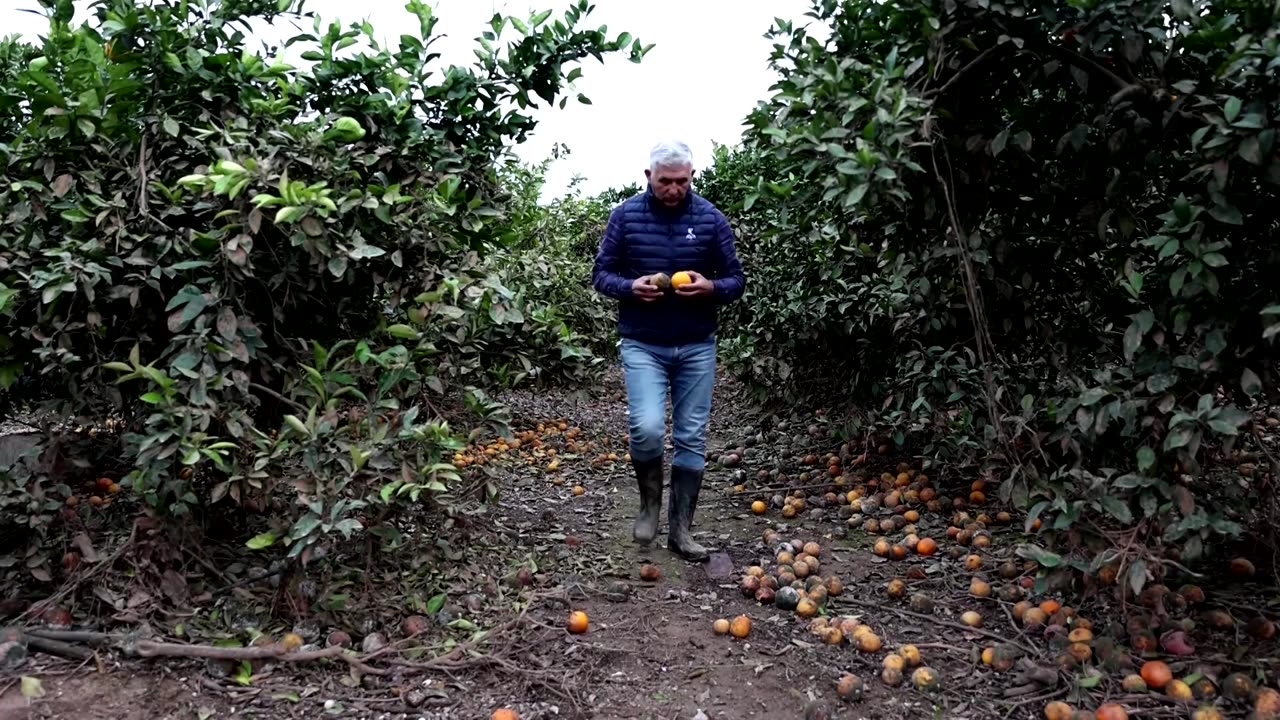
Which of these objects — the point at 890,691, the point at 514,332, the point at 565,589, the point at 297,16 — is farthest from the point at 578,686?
the point at 297,16

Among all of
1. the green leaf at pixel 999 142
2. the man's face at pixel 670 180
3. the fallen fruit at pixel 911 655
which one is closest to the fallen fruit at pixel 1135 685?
the fallen fruit at pixel 911 655

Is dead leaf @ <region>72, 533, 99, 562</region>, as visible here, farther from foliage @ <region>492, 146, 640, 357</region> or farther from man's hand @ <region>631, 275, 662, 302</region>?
foliage @ <region>492, 146, 640, 357</region>

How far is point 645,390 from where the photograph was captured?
383 centimetres

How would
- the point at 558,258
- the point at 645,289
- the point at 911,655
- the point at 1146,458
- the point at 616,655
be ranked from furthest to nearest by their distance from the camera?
the point at 558,258 → the point at 645,289 → the point at 616,655 → the point at 911,655 → the point at 1146,458

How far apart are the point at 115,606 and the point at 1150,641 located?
3236 millimetres

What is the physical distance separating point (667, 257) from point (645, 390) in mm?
598

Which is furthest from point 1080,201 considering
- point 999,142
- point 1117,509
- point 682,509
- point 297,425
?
point 297,425

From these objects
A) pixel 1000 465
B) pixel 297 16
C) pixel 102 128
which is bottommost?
pixel 1000 465

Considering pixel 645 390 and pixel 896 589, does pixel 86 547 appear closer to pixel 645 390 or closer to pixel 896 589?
pixel 645 390

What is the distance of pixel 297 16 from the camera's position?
3205mm

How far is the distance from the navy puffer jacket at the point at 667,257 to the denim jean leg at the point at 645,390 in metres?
0.07

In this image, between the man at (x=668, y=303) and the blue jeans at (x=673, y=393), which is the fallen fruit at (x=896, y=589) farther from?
the blue jeans at (x=673, y=393)

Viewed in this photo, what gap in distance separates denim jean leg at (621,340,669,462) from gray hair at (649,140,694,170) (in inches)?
31.2

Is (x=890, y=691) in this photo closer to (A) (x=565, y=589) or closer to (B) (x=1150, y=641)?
(B) (x=1150, y=641)
